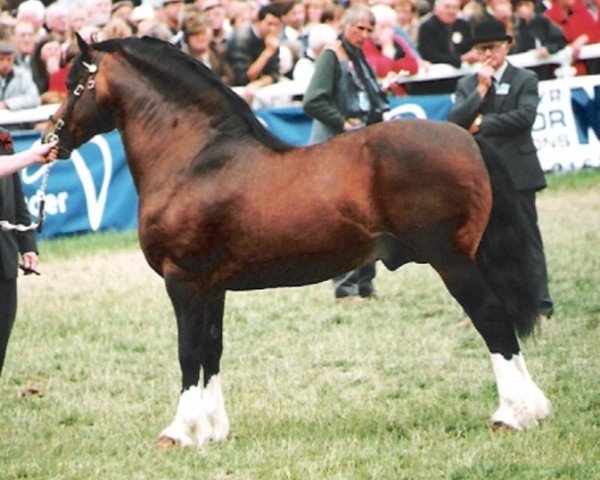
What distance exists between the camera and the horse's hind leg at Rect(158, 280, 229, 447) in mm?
8516

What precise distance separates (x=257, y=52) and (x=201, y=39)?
5.32ft

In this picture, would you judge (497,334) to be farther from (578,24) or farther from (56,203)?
(578,24)

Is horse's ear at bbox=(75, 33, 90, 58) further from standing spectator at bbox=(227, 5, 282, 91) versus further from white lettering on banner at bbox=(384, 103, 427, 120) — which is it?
white lettering on banner at bbox=(384, 103, 427, 120)

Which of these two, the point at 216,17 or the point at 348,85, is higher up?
the point at 348,85

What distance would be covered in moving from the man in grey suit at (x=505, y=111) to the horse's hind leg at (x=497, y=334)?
313cm

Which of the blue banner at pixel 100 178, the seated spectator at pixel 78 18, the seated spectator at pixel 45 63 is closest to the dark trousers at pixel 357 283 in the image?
the blue banner at pixel 100 178

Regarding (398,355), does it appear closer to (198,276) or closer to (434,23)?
(198,276)

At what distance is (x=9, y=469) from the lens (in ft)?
26.9

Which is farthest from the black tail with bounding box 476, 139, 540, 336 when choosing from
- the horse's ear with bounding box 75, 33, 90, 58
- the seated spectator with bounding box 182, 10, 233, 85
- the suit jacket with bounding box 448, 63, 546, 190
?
the seated spectator with bounding box 182, 10, 233, 85

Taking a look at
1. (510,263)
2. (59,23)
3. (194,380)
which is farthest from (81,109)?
(59,23)

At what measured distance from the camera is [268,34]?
18.7m

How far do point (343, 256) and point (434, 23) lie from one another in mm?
11909

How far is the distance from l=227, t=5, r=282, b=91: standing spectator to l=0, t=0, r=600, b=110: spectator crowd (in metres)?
0.01

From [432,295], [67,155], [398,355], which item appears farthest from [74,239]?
[67,155]
